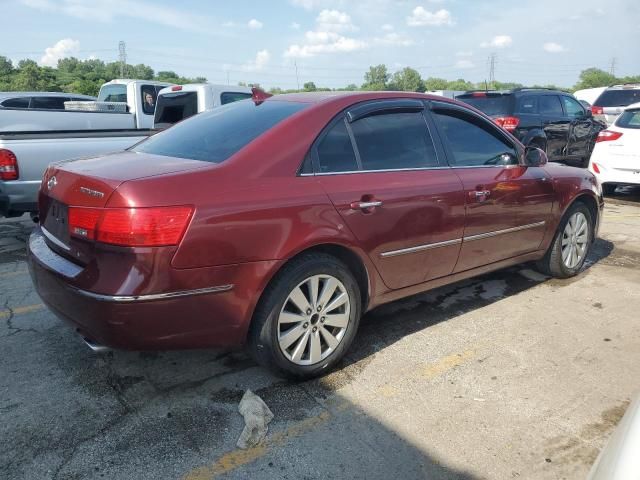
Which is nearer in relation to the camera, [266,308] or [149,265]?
[149,265]

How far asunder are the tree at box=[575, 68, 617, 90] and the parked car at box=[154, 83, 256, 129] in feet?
184

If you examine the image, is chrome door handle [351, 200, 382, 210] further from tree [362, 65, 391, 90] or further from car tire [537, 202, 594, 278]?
tree [362, 65, 391, 90]

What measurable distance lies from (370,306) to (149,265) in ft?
4.91

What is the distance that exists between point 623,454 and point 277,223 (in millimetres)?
1835

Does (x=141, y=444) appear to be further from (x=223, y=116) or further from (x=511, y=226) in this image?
(x=511, y=226)

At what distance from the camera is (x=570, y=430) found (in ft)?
9.12

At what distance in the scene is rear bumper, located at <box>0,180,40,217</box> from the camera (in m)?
5.54

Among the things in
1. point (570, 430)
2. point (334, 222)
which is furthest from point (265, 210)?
point (570, 430)

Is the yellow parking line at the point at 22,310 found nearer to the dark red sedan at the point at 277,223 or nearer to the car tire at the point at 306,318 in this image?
the dark red sedan at the point at 277,223

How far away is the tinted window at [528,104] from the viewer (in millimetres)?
10578

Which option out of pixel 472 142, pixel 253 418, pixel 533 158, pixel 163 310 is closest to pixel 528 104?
pixel 533 158

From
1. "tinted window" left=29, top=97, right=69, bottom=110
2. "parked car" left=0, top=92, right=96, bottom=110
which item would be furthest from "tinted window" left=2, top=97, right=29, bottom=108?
"tinted window" left=29, top=97, right=69, bottom=110

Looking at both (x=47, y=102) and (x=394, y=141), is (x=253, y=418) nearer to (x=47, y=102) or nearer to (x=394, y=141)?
(x=394, y=141)

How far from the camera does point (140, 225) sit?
8.25 ft
